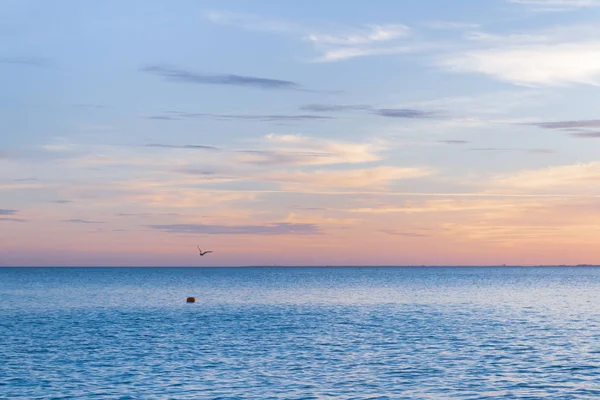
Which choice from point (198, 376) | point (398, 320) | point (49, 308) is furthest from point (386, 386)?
point (49, 308)

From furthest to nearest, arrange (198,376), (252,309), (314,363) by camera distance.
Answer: (252,309) < (314,363) < (198,376)

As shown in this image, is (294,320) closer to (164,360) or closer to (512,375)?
(164,360)

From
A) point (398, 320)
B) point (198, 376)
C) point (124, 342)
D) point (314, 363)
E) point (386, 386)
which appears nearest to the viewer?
point (386, 386)

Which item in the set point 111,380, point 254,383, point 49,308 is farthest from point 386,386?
point 49,308

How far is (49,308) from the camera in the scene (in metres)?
111

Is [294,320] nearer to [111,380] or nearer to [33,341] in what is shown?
[33,341]

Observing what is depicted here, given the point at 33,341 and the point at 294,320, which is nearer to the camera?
the point at 33,341

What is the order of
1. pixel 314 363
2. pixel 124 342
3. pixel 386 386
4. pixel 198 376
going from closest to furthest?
pixel 386 386, pixel 198 376, pixel 314 363, pixel 124 342

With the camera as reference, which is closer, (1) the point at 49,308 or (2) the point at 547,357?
(2) the point at 547,357

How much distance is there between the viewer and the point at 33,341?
64.2 metres

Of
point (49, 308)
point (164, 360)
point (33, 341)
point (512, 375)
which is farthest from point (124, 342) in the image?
point (49, 308)

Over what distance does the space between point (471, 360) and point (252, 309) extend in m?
59.2

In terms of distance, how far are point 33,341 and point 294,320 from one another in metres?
31.3

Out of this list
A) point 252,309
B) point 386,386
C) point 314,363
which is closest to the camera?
point 386,386
